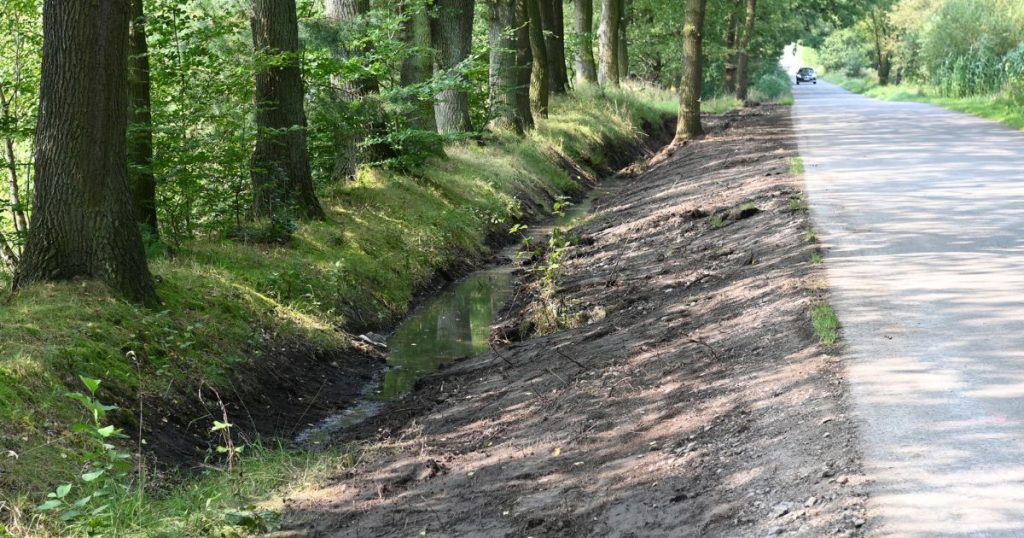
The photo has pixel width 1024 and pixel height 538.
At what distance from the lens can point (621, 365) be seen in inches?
344

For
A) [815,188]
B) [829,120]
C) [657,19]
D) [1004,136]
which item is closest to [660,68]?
[657,19]

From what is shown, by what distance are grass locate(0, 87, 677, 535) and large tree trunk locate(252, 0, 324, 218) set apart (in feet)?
2.02

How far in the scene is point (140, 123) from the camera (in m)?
11.5

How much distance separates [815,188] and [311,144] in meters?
7.76

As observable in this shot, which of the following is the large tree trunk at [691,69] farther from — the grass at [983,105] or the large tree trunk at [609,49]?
the grass at [983,105]

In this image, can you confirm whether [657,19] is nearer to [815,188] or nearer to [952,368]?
[815,188]

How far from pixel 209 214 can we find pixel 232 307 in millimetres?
3308

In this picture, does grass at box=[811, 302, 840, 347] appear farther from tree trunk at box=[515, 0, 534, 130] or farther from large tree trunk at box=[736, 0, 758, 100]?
large tree trunk at box=[736, 0, 758, 100]

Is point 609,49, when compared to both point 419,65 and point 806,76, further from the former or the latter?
point 806,76

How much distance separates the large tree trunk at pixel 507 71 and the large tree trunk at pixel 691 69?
5585 millimetres

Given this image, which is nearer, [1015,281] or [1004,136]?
[1015,281]

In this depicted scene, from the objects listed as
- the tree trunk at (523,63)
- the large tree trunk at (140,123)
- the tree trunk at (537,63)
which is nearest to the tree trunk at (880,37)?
the tree trunk at (537,63)

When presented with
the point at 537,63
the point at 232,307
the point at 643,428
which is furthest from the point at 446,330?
the point at 537,63

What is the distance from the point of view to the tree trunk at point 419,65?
18641 mm
